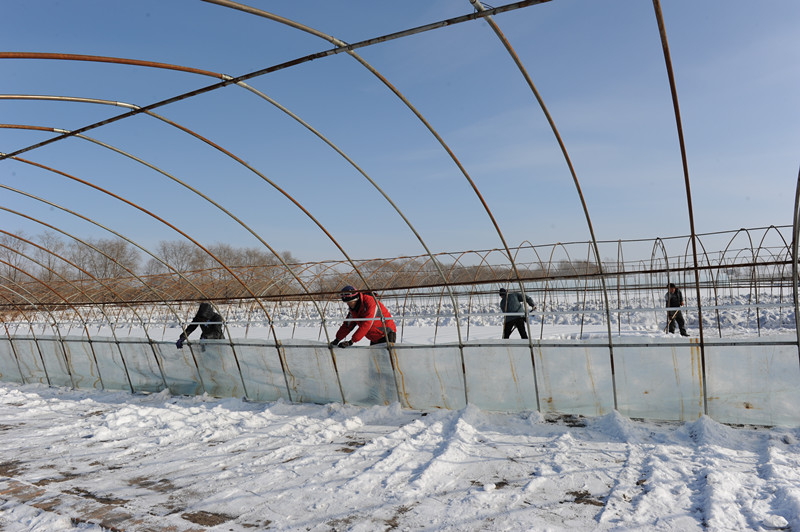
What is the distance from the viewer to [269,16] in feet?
11.3

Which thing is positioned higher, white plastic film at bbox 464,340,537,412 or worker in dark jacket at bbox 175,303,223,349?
worker in dark jacket at bbox 175,303,223,349

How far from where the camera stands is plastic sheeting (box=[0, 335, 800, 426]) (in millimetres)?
5895

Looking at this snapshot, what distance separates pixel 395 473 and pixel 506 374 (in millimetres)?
2683

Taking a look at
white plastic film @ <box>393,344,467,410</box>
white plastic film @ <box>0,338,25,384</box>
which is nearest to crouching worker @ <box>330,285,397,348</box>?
white plastic film @ <box>393,344,467,410</box>

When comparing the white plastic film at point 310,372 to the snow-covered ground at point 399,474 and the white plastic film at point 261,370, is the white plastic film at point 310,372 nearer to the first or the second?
the white plastic film at point 261,370

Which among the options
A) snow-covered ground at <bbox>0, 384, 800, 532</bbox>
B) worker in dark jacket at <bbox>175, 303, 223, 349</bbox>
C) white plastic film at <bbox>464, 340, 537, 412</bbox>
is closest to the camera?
snow-covered ground at <bbox>0, 384, 800, 532</bbox>

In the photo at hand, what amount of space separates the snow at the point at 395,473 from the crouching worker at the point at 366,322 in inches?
44.4

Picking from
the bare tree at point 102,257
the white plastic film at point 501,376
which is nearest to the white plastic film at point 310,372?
the white plastic film at point 501,376

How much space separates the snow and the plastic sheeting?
11.1 inches

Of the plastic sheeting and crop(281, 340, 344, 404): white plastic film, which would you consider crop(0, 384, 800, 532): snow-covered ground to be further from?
crop(281, 340, 344, 404): white plastic film

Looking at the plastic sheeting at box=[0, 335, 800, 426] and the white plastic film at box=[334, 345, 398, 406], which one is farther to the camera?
the white plastic film at box=[334, 345, 398, 406]

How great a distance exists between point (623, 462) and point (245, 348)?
6.59 metres

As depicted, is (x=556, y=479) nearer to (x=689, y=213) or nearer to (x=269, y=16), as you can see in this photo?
(x=689, y=213)

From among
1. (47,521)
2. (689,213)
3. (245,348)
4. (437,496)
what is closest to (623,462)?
(437,496)
